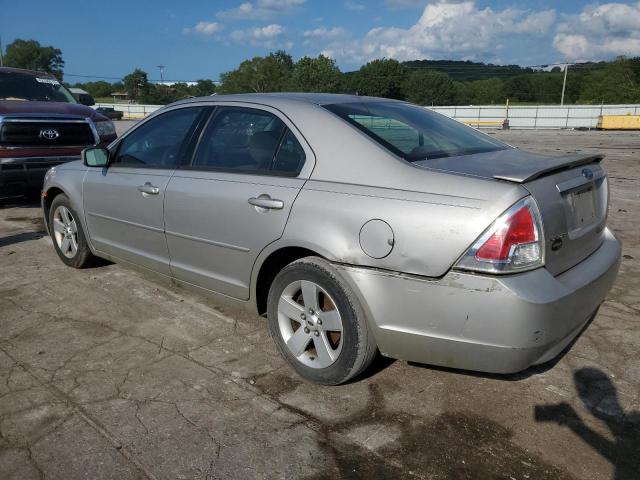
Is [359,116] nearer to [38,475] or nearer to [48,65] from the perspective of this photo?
[38,475]

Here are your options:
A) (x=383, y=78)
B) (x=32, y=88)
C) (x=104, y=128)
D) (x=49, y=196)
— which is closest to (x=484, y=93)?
(x=383, y=78)

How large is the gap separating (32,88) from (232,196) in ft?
23.7

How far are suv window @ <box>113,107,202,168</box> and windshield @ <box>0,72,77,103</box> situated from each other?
5.16m

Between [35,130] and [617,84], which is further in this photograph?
[617,84]

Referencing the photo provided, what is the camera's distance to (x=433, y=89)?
87.9 meters

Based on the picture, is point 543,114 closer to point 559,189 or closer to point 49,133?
point 49,133

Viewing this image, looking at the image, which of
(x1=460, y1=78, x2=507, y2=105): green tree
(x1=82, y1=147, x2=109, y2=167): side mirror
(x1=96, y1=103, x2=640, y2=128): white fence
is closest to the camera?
(x1=82, y1=147, x2=109, y2=167): side mirror

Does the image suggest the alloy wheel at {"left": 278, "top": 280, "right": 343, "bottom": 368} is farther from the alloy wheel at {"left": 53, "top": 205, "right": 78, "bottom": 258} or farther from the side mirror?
Answer: the alloy wheel at {"left": 53, "top": 205, "right": 78, "bottom": 258}

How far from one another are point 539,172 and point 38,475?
263cm

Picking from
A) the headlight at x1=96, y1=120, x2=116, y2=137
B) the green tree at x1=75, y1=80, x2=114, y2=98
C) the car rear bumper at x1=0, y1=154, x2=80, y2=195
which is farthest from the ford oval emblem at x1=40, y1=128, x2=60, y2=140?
the green tree at x1=75, y1=80, x2=114, y2=98

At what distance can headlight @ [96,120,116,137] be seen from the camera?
8484mm

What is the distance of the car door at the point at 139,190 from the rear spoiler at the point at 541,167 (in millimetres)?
2252

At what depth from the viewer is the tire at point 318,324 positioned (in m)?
2.79

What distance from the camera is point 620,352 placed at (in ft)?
11.2
